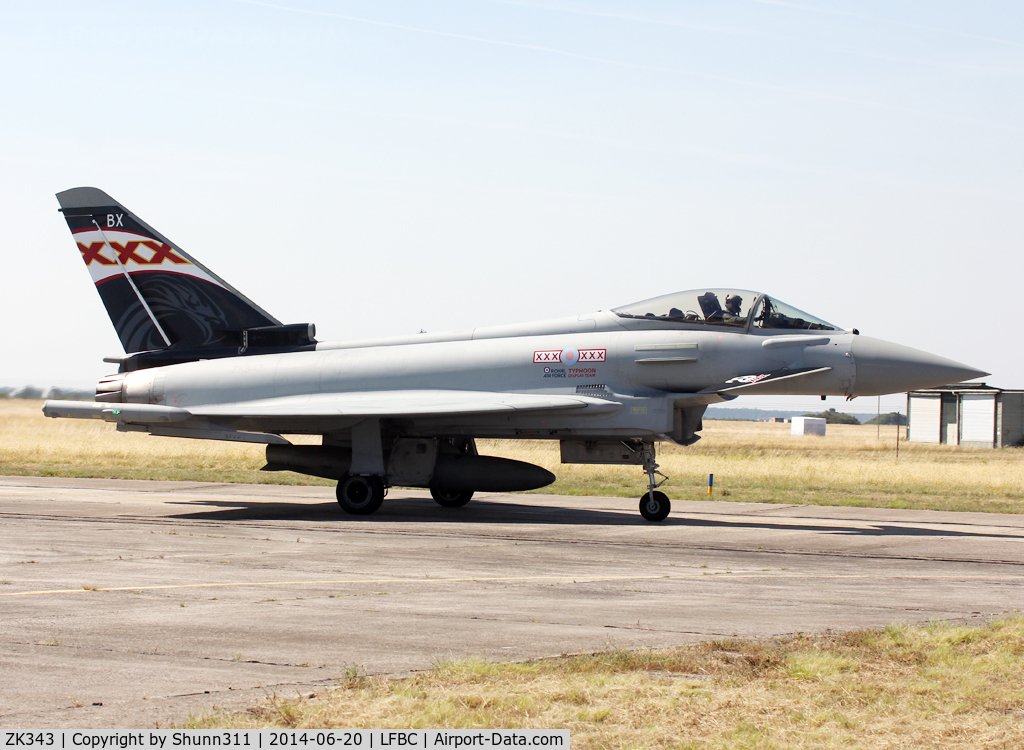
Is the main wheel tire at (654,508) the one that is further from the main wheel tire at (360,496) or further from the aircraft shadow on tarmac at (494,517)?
the main wheel tire at (360,496)

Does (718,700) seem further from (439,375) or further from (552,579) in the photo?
(439,375)

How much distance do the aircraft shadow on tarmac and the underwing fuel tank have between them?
55cm

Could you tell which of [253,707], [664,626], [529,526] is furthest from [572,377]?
[253,707]

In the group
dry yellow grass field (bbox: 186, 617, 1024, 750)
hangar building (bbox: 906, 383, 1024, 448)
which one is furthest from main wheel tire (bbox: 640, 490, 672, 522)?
hangar building (bbox: 906, 383, 1024, 448)

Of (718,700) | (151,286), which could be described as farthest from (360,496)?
(718,700)

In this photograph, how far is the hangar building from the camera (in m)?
56.1

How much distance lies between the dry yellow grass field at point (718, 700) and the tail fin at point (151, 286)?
1543cm

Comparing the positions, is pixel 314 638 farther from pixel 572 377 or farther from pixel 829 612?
pixel 572 377

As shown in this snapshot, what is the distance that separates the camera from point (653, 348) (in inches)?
658

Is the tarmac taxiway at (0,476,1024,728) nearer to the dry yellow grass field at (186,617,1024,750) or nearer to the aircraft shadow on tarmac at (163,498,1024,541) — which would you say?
the aircraft shadow on tarmac at (163,498,1024,541)

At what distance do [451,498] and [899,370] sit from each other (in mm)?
8487

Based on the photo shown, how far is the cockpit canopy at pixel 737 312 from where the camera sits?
16.5 m

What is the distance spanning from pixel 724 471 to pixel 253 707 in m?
25.8

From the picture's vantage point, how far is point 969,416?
58.8 meters
